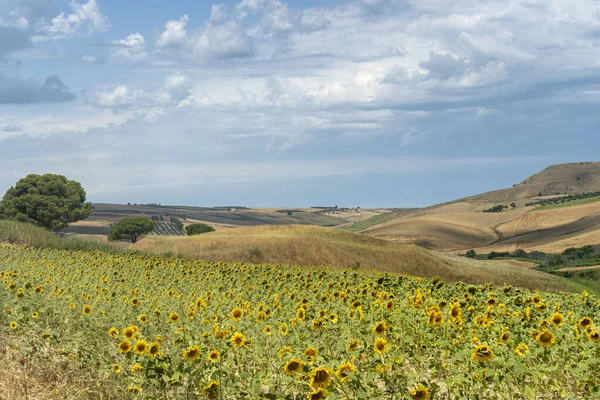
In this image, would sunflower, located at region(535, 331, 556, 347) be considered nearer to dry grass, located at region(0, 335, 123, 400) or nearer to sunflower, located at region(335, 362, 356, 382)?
sunflower, located at region(335, 362, 356, 382)

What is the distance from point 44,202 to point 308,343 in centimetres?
6959

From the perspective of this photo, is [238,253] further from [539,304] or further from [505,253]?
[505,253]

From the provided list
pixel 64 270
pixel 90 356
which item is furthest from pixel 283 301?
pixel 64 270

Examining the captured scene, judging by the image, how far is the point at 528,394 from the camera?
17.5 feet

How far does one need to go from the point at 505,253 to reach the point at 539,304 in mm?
68419

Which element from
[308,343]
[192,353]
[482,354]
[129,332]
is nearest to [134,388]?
[129,332]

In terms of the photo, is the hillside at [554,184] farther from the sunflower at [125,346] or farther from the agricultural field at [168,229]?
the sunflower at [125,346]

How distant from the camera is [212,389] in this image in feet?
18.2

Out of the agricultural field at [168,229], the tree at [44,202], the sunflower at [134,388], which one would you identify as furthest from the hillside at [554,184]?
the sunflower at [134,388]

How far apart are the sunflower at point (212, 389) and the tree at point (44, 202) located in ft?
228

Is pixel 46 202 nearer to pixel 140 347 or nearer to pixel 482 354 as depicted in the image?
pixel 140 347

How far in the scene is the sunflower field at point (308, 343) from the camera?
5.56 meters

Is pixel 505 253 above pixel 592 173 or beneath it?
beneath

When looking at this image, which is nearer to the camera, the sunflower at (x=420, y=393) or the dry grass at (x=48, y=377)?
the sunflower at (x=420, y=393)
